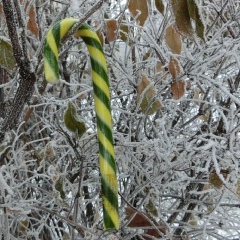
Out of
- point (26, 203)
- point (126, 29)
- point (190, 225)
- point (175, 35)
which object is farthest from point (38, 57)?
point (190, 225)

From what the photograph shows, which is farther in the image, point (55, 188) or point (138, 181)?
point (138, 181)

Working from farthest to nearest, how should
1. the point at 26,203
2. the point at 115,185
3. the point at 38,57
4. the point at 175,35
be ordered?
the point at 26,203, the point at 175,35, the point at 38,57, the point at 115,185

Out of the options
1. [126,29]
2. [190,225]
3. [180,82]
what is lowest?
[190,225]

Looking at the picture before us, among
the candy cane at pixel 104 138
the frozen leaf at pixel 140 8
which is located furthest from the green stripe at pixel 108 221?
the frozen leaf at pixel 140 8

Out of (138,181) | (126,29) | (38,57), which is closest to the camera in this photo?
(38,57)

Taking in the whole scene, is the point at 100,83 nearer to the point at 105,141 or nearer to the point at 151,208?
the point at 105,141

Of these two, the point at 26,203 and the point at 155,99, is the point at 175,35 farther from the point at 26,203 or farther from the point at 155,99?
the point at 26,203

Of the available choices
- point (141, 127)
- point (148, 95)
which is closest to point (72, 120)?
point (148, 95)
